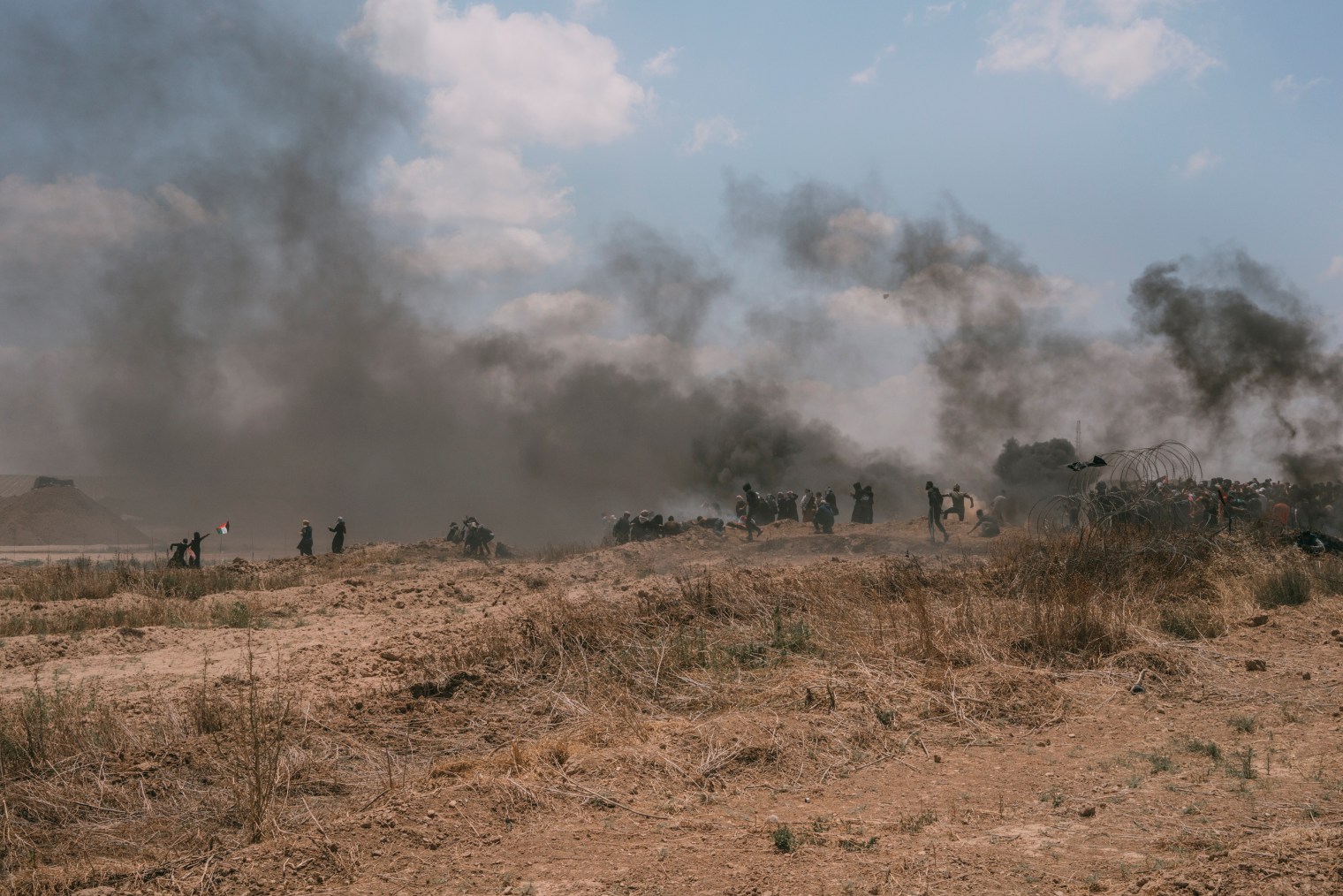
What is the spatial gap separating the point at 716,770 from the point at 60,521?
192 ft

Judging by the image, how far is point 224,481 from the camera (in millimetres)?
61031

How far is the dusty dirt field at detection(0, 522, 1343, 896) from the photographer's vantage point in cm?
484

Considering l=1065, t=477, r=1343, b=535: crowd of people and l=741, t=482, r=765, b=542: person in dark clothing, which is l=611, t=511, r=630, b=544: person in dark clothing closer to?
l=741, t=482, r=765, b=542: person in dark clothing

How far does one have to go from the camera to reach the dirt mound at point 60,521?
5219cm

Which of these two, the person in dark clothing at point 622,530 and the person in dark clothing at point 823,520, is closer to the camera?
the person in dark clothing at point 823,520

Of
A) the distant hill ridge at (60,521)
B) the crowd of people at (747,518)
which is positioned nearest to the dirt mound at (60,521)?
the distant hill ridge at (60,521)

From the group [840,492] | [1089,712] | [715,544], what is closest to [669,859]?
[1089,712]

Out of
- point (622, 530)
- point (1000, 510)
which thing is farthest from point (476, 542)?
point (1000, 510)

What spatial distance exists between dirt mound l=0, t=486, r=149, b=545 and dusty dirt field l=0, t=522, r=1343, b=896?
159ft

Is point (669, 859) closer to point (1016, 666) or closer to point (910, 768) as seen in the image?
point (910, 768)

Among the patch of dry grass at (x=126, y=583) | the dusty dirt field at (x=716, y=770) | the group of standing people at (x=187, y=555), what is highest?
the group of standing people at (x=187, y=555)

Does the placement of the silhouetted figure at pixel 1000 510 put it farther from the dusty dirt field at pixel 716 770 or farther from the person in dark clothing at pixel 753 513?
the dusty dirt field at pixel 716 770

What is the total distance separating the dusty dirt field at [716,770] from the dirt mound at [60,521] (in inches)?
1909

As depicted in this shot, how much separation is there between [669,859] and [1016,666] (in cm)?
519
